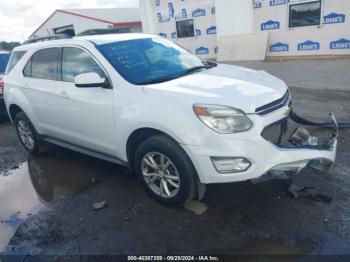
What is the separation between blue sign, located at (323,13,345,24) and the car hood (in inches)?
394

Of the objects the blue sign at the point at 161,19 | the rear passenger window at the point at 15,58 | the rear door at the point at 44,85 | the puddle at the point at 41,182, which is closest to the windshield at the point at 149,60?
the rear door at the point at 44,85

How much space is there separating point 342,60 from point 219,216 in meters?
10.5

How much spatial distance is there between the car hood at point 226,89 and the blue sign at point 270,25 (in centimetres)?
1100

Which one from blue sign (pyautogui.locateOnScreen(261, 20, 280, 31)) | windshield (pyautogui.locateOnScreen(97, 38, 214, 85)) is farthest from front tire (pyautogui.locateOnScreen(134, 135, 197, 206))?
blue sign (pyautogui.locateOnScreen(261, 20, 280, 31))

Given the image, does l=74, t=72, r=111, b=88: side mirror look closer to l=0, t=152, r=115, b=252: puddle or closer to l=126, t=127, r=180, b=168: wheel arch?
l=126, t=127, r=180, b=168: wheel arch

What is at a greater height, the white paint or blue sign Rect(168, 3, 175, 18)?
blue sign Rect(168, 3, 175, 18)

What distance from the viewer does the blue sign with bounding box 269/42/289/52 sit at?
544 inches

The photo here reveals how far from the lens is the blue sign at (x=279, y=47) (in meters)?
13.8

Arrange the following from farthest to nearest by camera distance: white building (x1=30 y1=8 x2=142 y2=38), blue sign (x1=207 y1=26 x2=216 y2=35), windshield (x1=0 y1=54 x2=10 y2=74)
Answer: white building (x1=30 y1=8 x2=142 y2=38), blue sign (x1=207 y1=26 x2=216 y2=35), windshield (x1=0 y1=54 x2=10 y2=74)

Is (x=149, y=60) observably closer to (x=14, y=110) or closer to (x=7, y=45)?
(x=14, y=110)

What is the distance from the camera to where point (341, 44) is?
12.3 metres

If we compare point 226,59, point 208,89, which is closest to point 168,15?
point 226,59

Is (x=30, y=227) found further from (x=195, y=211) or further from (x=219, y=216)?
(x=219, y=216)

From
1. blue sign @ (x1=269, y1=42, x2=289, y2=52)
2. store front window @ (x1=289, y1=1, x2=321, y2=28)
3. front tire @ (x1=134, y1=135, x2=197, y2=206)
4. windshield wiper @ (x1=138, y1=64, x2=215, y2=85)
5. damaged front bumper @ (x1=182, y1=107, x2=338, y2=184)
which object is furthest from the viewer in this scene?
blue sign @ (x1=269, y1=42, x2=289, y2=52)
